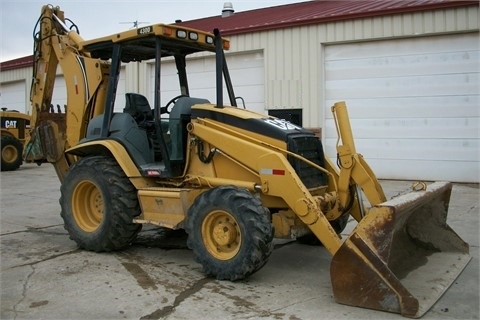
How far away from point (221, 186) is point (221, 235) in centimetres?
47

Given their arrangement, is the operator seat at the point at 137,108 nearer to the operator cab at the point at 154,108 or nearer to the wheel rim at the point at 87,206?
the operator cab at the point at 154,108

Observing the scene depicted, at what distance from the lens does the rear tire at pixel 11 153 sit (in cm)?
1558

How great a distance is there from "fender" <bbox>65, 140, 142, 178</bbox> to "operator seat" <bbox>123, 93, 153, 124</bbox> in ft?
1.92

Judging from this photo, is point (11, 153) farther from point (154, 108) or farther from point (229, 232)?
point (229, 232)

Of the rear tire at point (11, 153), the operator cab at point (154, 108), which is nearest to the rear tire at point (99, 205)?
the operator cab at point (154, 108)

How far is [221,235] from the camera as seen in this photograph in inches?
189

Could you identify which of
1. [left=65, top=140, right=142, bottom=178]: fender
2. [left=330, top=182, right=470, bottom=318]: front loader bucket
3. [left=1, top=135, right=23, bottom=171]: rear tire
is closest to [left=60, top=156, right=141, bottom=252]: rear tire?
[left=65, top=140, right=142, bottom=178]: fender

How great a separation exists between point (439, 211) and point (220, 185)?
2.43 metres

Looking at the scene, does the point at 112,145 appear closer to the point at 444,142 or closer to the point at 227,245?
the point at 227,245

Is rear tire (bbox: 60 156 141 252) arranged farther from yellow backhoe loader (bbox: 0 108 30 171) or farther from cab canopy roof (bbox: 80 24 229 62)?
yellow backhoe loader (bbox: 0 108 30 171)

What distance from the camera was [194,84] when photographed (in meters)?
15.1

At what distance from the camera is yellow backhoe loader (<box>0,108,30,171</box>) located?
15.6m

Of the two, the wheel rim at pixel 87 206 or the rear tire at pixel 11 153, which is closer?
the wheel rim at pixel 87 206

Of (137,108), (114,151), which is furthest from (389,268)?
(137,108)
